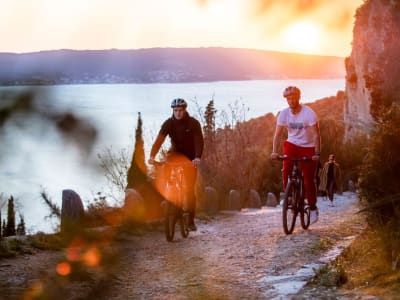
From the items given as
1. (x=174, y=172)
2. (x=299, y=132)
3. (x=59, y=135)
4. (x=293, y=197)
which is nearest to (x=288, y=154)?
(x=299, y=132)

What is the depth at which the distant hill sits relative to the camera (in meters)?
1.62

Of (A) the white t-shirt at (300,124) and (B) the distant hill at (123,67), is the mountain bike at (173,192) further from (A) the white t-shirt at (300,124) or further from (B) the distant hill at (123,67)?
(B) the distant hill at (123,67)

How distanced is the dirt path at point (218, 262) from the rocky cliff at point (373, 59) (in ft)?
13.7

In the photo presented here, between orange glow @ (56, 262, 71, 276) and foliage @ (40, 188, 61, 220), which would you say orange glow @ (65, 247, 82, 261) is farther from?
foliage @ (40, 188, 61, 220)

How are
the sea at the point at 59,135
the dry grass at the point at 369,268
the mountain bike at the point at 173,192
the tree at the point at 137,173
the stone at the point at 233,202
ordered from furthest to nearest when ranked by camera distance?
1. the tree at the point at 137,173
2. the stone at the point at 233,202
3. the mountain bike at the point at 173,192
4. the dry grass at the point at 369,268
5. the sea at the point at 59,135

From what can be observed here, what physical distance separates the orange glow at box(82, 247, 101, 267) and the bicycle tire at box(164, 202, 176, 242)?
146 centimetres

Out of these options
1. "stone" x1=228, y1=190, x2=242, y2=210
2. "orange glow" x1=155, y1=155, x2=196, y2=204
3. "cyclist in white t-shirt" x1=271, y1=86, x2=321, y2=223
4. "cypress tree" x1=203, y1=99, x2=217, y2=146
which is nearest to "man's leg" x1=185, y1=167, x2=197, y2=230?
"orange glow" x1=155, y1=155, x2=196, y2=204

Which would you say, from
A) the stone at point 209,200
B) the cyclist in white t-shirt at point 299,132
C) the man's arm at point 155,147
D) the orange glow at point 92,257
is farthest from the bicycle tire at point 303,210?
the stone at point 209,200

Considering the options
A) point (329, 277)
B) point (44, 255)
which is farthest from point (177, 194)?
point (329, 277)

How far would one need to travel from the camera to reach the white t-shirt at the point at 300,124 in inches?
316

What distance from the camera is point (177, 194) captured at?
28.0 feet

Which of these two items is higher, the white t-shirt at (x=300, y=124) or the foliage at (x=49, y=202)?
the white t-shirt at (x=300, y=124)

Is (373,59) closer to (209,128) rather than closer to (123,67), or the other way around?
(209,128)

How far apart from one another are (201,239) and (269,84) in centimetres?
659
